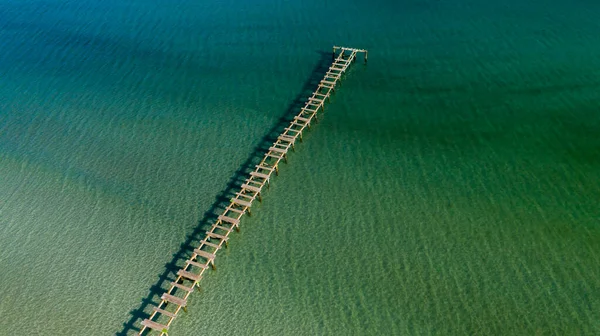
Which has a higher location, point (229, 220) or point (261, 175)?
point (261, 175)

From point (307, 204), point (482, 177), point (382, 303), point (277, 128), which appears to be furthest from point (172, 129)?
point (482, 177)

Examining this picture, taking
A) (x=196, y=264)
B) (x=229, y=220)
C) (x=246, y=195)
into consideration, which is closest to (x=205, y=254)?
(x=196, y=264)

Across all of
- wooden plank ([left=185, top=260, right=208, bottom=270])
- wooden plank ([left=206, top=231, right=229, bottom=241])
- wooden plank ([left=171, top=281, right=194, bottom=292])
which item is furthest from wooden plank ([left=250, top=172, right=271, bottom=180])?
wooden plank ([left=171, top=281, right=194, bottom=292])

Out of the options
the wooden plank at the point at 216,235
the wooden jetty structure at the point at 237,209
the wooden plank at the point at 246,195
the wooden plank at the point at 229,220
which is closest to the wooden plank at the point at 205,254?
the wooden jetty structure at the point at 237,209

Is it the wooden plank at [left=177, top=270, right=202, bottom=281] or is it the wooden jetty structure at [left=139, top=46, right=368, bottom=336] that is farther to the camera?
the wooden plank at [left=177, top=270, right=202, bottom=281]

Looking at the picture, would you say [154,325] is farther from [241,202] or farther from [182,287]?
[241,202]

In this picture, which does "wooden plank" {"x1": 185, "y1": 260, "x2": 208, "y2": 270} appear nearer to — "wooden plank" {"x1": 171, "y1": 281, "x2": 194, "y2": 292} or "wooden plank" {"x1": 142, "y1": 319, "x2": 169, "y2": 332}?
"wooden plank" {"x1": 171, "y1": 281, "x2": 194, "y2": 292}

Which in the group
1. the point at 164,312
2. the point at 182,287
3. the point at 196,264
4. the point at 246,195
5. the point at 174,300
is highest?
the point at 246,195

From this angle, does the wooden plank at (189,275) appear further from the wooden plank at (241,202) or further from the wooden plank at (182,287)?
the wooden plank at (241,202)
